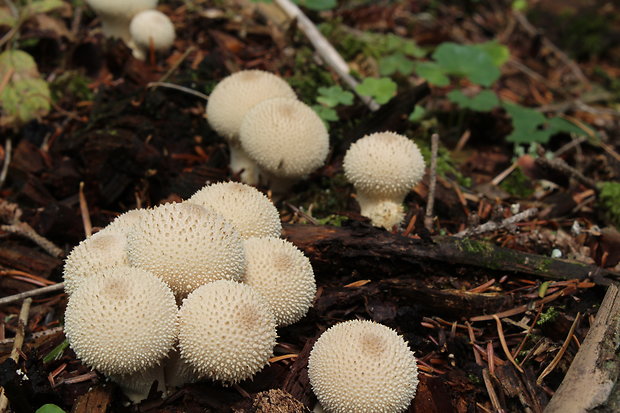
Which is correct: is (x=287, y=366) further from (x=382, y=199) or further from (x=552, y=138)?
(x=552, y=138)

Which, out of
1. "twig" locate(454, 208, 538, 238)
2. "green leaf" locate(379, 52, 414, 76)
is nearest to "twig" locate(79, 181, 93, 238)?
"twig" locate(454, 208, 538, 238)

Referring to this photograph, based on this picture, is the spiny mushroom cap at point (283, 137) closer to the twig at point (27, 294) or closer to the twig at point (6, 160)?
the twig at point (27, 294)

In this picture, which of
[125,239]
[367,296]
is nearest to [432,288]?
[367,296]

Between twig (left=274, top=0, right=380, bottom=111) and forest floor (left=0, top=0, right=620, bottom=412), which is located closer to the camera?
forest floor (left=0, top=0, right=620, bottom=412)

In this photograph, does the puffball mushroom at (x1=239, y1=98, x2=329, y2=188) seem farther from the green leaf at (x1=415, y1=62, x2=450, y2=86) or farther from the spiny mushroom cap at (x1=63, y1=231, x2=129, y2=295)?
the green leaf at (x1=415, y1=62, x2=450, y2=86)

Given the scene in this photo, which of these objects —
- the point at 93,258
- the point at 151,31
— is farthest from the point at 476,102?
the point at 93,258

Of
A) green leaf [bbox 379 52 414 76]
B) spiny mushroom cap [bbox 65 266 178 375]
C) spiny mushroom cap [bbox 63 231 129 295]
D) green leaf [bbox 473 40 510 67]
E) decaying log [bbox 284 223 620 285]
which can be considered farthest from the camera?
green leaf [bbox 473 40 510 67]
